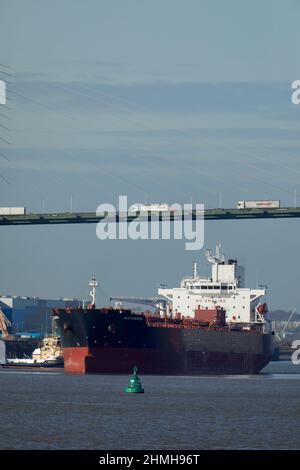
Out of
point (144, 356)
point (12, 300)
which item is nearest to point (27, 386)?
point (144, 356)

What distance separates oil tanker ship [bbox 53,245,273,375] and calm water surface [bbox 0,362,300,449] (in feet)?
23.6

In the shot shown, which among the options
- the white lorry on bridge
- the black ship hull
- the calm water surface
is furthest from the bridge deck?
the calm water surface

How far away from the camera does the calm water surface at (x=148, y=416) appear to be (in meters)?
28.7

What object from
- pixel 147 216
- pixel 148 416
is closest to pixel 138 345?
pixel 147 216

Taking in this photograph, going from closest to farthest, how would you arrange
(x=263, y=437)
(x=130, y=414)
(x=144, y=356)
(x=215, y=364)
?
(x=263, y=437) < (x=130, y=414) < (x=144, y=356) < (x=215, y=364)

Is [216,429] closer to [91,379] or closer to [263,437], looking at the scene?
[263,437]

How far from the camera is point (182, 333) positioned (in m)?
63.0

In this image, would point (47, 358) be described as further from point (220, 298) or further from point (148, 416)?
point (148, 416)

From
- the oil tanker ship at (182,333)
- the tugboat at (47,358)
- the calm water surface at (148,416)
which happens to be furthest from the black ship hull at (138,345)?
the tugboat at (47,358)

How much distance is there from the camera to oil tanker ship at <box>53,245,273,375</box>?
197 feet

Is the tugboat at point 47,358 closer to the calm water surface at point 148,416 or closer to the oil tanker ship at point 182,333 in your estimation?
the oil tanker ship at point 182,333

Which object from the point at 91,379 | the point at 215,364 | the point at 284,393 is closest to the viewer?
the point at 284,393

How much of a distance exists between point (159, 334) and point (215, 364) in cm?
437

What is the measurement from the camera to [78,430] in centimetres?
3073
